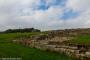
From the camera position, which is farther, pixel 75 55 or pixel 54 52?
pixel 54 52

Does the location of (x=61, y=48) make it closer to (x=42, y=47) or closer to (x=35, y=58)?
(x=42, y=47)

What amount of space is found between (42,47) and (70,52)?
617 cm

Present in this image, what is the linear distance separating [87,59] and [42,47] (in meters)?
9.72

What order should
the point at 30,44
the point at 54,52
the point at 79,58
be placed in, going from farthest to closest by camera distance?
the point at 30,44 → the point at 54,52 → the point at 79,58

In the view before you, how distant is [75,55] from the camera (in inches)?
1459

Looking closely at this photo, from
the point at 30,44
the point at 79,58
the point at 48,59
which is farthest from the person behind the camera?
the point at 30,44

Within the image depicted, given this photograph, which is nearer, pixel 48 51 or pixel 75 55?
pixel 75 55

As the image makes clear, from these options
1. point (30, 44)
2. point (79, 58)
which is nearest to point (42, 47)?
point (30, 44)

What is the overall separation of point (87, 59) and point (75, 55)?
2.32 metres

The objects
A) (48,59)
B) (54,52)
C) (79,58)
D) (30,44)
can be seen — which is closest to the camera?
(48,59)

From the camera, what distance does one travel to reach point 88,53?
121 ft

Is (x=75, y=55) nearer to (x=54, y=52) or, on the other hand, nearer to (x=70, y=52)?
(x=70, y=52)

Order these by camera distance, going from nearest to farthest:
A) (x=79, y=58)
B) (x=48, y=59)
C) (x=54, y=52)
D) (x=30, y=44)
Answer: (x=48, y=59) < (x=79, y=58) < (x=54, y=52) < (x=30, y=44)

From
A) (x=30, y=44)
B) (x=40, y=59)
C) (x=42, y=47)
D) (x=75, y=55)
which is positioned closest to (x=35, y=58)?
(x=40, y=59)
